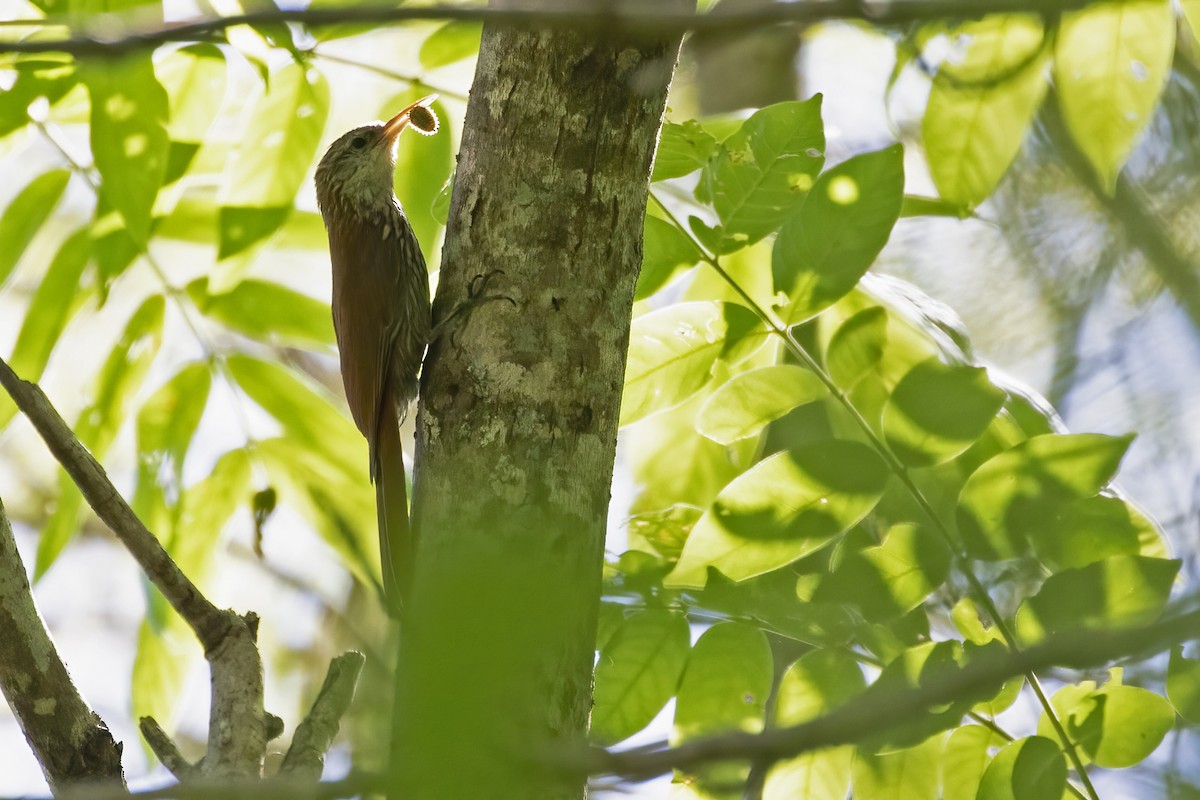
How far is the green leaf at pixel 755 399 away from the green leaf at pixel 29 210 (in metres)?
1.70

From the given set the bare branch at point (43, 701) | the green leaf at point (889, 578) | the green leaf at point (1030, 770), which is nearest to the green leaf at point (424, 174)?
the bare branch at point (43, 701)

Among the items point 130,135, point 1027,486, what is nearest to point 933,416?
point 1027,486

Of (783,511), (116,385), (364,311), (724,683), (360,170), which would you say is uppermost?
(360,170)

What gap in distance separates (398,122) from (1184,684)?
2.55 m

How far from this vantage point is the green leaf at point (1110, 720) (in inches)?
48.4

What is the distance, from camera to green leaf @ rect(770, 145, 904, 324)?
1863 millimetres

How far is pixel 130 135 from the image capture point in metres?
2.26

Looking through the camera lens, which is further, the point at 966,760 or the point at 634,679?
the point at 634,679

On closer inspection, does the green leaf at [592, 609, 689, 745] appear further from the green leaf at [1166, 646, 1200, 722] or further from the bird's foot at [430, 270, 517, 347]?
the green leaf at [1166, 646, 1200, 722]

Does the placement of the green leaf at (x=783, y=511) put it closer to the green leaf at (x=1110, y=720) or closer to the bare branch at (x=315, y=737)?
the green leaf at (x=1110, y=720)

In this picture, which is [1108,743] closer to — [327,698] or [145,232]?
[327,698]

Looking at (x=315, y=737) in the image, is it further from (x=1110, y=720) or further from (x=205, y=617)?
(x=1110, y=720)

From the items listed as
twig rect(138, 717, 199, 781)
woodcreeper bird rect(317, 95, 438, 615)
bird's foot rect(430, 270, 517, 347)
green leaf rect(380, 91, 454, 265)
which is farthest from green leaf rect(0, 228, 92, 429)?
bird's foot rect(430, 270, 517, 347)

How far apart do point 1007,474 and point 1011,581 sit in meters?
0.24
